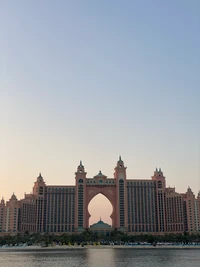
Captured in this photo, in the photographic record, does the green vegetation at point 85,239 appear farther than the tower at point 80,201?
No

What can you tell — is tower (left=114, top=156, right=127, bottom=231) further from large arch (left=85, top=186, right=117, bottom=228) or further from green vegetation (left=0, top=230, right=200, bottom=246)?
green vegetation (left=0, top=230, right=200, bottom=246)

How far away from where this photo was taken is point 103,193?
168m

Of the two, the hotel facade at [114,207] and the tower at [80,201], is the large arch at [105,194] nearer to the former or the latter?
the hotel facade at [114,207]

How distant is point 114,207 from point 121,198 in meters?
4.96

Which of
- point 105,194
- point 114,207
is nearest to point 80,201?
point 105,194

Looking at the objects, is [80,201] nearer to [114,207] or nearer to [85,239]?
[114,207]

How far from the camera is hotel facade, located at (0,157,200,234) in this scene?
6388 inches

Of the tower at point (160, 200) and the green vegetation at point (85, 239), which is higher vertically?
the tower at point (160, 200)

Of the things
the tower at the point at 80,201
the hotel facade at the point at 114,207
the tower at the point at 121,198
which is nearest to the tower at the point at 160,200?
the hotel facade at the point at 114,207

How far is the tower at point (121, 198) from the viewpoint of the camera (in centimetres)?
16127

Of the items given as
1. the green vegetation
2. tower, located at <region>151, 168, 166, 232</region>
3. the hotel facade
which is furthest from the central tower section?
the green vegetation

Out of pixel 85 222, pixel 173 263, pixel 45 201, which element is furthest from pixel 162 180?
pixel 173 263

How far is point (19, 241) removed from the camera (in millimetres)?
134375

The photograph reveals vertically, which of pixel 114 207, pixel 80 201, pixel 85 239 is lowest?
pixel 85 239
